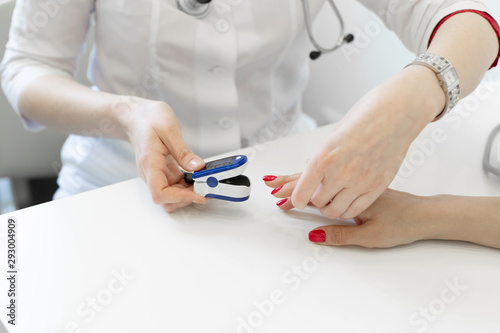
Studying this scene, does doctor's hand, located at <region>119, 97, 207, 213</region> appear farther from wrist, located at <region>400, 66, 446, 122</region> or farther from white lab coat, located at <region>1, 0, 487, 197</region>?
wrist, located at <region>400, 66, 446, 122</region>

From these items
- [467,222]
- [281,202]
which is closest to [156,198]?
[281,202]

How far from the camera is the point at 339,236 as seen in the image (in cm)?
60

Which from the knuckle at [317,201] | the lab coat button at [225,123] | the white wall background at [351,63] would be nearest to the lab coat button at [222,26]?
the lab coat button at [225,123]

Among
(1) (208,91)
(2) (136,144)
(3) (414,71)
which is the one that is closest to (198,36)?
(1) (208,91)

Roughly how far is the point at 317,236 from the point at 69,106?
1.58 feet

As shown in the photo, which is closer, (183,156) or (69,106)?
(183,156)

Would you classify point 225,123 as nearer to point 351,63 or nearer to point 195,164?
point 195,164

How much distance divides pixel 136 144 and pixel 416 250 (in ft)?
1.36

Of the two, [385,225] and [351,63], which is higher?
[385,225]

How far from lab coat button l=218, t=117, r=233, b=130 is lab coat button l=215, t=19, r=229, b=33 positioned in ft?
0.56

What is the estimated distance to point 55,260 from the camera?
57 cm

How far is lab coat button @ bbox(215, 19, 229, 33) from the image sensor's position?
83 cm

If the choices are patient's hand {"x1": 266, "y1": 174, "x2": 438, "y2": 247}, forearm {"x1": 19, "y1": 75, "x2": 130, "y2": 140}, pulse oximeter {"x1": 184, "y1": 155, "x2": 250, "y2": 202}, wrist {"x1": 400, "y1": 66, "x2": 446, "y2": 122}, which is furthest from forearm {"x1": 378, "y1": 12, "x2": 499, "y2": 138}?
forearm {"x1": 19, "y1": 75, "x2": 130, "y2": 140}

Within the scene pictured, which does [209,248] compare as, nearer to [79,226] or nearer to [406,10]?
[79,226]
